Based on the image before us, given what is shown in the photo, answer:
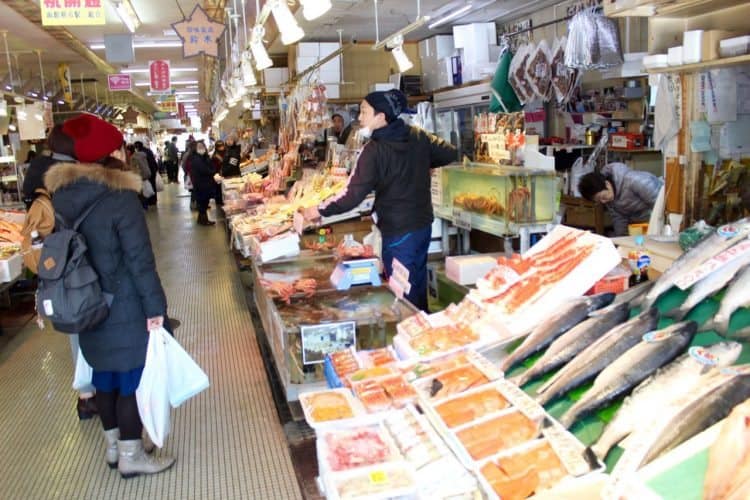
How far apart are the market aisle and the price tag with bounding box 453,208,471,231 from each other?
201 cm

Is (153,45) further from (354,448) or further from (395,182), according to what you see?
(354,448)

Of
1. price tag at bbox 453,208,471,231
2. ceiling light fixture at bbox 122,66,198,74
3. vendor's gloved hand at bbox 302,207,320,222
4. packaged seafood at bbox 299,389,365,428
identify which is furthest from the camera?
ceiling light fixture at bbox 122,66,198,74

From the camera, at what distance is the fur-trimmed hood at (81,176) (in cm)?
338

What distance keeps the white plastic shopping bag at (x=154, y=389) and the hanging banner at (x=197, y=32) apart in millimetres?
5664

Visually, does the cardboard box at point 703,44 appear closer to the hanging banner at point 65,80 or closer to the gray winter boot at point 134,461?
the gray winter boot at point 134,461

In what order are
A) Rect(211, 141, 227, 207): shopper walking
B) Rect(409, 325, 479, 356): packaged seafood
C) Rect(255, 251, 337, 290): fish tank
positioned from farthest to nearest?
Rect(211, 141, 227, 207): shopper walking → Rect(255, 251, 337, 290): fish tank → Rect(409, 325, 479, 356): packaged seafood

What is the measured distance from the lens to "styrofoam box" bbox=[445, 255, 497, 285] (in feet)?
16.0

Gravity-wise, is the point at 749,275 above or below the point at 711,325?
above

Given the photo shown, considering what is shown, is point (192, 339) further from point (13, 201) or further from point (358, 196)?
point (13, 201)

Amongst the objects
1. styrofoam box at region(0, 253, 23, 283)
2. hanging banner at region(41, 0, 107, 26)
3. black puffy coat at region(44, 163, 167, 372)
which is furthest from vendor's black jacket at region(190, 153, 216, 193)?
black puffy coat at region(44, 163, 167, 372)

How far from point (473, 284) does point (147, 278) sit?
2.33m

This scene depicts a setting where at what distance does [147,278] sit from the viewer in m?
3.50

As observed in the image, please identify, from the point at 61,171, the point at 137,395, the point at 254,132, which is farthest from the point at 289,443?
the point at 254,132

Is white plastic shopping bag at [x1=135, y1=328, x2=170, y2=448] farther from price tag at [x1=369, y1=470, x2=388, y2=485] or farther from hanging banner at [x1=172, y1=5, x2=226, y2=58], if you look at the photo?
hanging banner at [x1=172, y1=5, x2=226, y2=58]
